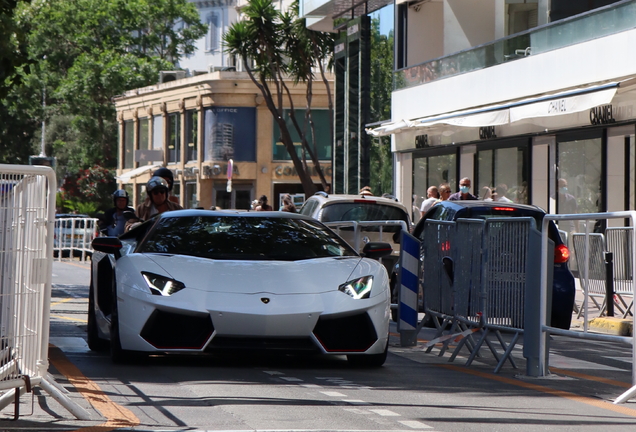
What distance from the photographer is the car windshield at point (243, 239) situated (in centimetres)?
991

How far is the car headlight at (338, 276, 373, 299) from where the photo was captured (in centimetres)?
934

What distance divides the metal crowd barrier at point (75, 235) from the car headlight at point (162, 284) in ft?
98.8

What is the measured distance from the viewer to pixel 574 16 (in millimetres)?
23359

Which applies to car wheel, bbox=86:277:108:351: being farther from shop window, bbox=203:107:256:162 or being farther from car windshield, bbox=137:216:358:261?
shop window, bbox=203:107:256:162

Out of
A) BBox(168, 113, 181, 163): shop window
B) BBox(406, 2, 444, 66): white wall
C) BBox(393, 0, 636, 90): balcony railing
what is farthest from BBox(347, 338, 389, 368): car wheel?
BBox(168, 113, 181, 163): shop window

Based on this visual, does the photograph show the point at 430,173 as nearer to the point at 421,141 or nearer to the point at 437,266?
the point at 421,141

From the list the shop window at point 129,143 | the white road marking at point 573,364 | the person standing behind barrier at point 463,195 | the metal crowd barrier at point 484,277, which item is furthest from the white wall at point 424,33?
the shop window at point 129,143

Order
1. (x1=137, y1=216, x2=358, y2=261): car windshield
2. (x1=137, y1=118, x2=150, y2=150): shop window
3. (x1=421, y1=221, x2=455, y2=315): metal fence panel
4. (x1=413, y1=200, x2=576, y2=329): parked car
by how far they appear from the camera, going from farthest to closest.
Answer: (x1=137, y1=118, x2=150, y2=150): shop window < (x1=413, y1=200, x2=576, y2=329): parked car < (x1=421, y1=221, x2=455, y2=315): metal fence panel < (x1=137, y1=216, x2=358, y2=261): car windshield

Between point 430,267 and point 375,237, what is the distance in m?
4.87

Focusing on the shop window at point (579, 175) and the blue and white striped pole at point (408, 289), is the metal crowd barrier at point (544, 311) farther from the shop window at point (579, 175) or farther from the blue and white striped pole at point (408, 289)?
the shop window at point (579, 175)

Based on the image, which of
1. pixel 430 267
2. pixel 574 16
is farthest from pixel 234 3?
pixel 430 267

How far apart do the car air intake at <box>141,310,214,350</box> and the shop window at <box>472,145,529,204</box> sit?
55.5 feet

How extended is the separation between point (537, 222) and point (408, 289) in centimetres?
203

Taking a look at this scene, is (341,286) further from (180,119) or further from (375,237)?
(180,119)
